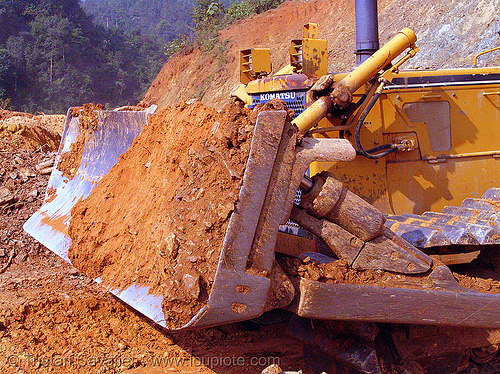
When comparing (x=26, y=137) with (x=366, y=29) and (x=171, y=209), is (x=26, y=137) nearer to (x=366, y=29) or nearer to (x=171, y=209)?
(x=366, y=29)

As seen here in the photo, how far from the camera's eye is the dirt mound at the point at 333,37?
13930 mm

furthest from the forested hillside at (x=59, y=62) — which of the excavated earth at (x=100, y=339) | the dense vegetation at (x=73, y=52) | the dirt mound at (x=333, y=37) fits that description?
the excavated earth at (x=100, y=339)

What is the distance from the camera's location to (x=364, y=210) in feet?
9.75

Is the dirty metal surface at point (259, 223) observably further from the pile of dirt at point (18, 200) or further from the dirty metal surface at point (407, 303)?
the pile of dirt at point (18, 200)

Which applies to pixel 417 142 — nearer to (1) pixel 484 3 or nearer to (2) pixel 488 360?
(2) pixel 488 360

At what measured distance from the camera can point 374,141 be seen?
4.05m

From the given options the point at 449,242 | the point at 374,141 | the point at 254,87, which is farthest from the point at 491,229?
the point at 254,87

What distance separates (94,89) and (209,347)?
3480 cm

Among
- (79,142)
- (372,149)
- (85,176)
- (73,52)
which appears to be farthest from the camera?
(73,52)

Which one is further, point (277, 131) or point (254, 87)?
point (254, 87)

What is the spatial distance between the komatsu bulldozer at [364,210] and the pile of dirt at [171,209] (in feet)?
0.33

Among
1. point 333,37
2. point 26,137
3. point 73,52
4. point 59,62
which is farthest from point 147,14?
point 26,137

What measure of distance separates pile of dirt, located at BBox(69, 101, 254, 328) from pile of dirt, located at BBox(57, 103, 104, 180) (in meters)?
1.10

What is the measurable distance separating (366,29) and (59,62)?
3454 cm
